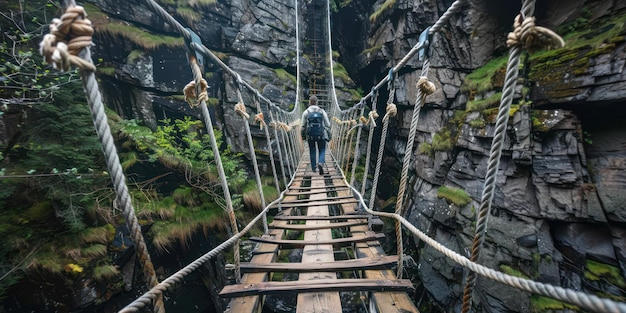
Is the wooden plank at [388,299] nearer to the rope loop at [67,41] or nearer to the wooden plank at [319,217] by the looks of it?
the wooden plank at [319,217]

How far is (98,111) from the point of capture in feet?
2.04

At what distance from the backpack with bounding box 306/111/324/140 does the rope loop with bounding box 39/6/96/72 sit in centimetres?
313

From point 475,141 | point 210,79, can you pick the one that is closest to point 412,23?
point 475,141

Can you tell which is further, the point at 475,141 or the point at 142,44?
the point at 142,44

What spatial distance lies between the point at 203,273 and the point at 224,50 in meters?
6.06

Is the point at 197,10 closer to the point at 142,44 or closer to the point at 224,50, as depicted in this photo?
the point at 224,50

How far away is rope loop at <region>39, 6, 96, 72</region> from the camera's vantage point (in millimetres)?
548

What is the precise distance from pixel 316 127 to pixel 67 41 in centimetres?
318

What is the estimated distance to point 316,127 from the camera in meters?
Result: 3.70

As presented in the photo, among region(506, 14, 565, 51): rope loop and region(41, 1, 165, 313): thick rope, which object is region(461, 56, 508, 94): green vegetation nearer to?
region(506, 14, 565, 51): rope loop

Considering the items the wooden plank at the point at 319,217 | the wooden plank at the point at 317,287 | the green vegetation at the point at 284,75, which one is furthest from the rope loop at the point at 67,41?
the green vegetation at the point at 284,75

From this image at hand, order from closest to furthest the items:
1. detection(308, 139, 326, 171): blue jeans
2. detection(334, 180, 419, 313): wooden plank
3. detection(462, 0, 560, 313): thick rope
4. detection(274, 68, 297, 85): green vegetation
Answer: detection(462, 0, 560, 313): thick rope
detection(334, 180, 419, 313): wooden plank
detection(308, 139, 326, 171): blue jeans
detection(274, 68, 297, 85): green vegetation

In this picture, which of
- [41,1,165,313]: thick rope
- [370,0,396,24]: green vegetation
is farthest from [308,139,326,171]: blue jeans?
[370,0,396,24]: green vegetation

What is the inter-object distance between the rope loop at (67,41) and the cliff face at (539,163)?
559cm
